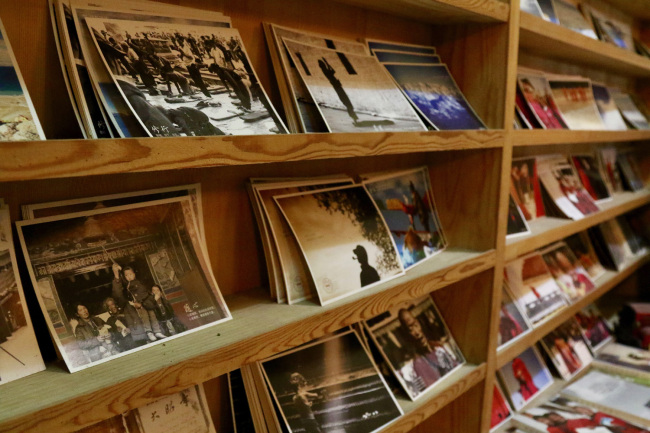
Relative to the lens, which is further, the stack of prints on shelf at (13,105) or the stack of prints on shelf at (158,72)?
the stack of prints on shelf at (158,72)

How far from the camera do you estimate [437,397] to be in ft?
4.30

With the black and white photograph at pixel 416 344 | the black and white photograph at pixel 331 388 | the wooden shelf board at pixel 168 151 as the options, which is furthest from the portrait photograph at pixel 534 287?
the wooden shelf board at pixel 168 151

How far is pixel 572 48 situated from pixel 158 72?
4.93 feet

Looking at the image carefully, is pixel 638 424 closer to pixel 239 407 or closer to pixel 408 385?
pixel 408 385

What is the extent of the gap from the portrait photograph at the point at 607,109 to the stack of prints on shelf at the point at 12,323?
229 centimetres

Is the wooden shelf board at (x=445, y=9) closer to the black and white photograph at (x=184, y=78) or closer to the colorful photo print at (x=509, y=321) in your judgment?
the black and white photograph at (x=184, y=78)

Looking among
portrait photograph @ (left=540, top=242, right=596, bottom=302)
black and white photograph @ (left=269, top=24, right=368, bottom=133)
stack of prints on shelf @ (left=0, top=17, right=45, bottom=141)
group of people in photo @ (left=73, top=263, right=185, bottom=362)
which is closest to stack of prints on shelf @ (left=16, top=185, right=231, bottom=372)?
group of people in photo @ (left=73, top=263, right=185, bottom=362)

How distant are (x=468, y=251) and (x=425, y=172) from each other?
0.27 meters

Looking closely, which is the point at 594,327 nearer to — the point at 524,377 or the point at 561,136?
the point at 524,377

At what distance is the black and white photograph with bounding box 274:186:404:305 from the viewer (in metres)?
1.10

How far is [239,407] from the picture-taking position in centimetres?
113

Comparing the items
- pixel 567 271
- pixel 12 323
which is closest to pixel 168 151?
pixel 12 323

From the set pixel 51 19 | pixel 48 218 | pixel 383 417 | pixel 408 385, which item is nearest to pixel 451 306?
pixel 408 385

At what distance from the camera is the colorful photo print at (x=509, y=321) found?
64.4 inches
